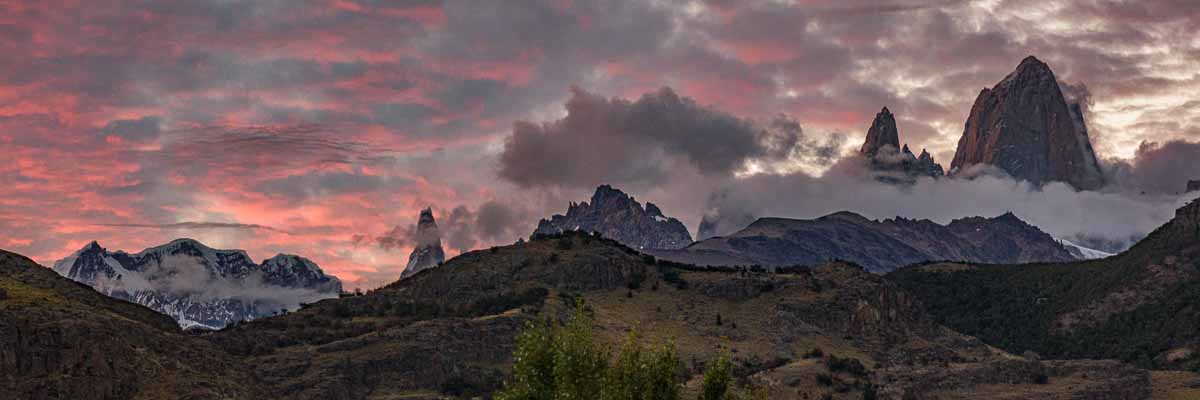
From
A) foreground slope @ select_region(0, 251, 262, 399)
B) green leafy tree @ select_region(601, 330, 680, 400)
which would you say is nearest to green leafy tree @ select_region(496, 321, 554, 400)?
green leafy tree @ select_region(601, 330, 680, 400)

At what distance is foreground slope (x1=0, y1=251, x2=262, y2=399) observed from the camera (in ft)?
436

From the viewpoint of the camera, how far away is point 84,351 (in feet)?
450

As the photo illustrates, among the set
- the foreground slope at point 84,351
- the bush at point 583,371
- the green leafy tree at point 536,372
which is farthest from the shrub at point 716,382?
the foreground slope at point 84,351

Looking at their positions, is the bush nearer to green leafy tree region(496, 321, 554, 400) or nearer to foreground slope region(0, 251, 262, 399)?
green leafy tree region(496, 321, 554, 400)

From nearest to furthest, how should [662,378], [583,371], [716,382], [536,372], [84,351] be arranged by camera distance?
[662,378] → [716,382] → [583,371] → [536,372] → [84,351]

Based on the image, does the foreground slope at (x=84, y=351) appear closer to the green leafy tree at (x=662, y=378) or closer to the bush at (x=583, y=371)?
the bush at (x=583, y=371)

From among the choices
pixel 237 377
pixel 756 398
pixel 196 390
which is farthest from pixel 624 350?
pixel 237 377

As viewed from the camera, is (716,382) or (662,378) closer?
(662,378)

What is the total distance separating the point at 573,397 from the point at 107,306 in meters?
87.4

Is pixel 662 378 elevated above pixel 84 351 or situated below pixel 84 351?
below

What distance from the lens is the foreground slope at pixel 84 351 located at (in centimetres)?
13300

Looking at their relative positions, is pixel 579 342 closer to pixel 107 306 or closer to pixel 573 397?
pixel 573 397

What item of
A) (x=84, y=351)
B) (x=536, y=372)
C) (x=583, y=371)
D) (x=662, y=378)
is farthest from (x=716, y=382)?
(x=84, y=351)

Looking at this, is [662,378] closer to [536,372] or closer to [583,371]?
[583,371]
